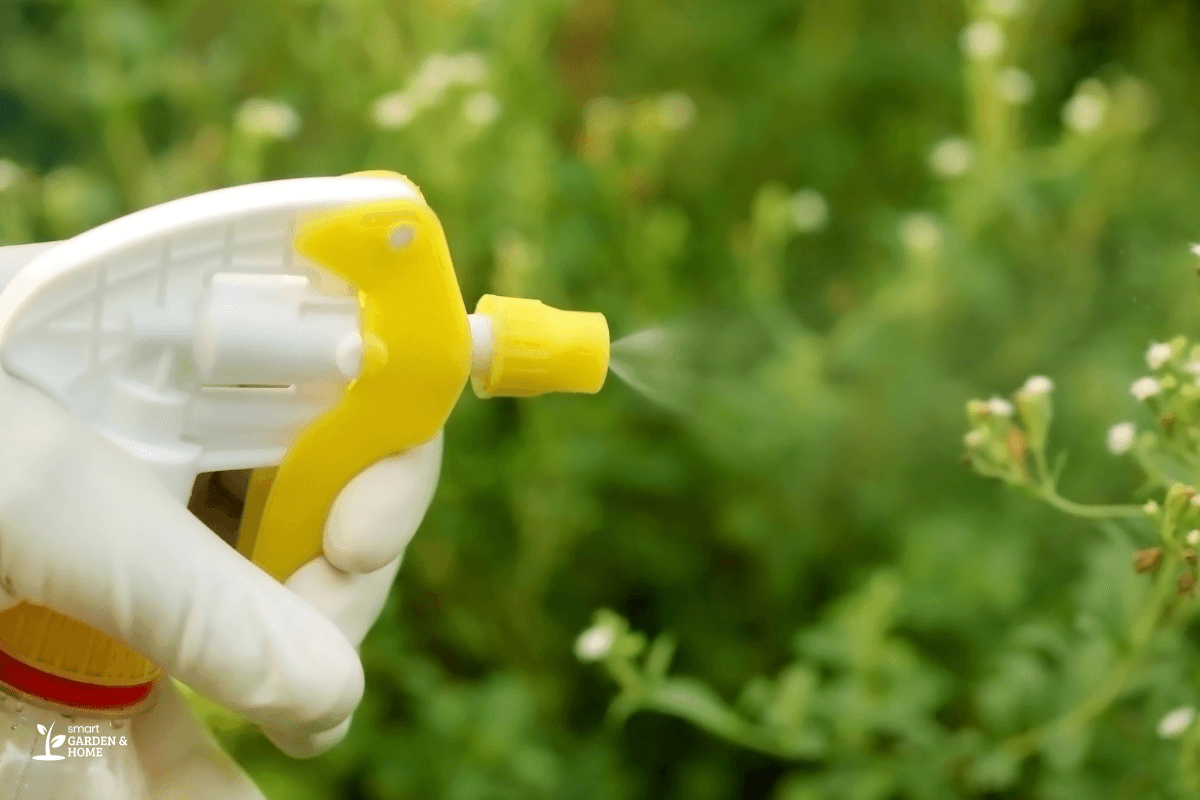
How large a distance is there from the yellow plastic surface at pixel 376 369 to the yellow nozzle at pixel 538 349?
14 mm

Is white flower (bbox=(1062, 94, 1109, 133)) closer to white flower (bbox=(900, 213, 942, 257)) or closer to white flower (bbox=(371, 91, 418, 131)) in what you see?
white flower (bbox=(900, 213, 942, 257))

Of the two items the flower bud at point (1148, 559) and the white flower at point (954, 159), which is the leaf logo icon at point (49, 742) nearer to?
the flower bud at point (1148, 559)

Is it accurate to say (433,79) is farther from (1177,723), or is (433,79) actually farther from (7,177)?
(1177,723)

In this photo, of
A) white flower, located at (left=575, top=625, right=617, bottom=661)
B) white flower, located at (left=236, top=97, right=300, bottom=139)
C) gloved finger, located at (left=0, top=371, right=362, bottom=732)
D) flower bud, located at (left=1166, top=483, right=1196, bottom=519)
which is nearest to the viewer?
gloved finger, located at (left=0, top=371, right=362, bottom=732)

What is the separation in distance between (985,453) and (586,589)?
1.10ft

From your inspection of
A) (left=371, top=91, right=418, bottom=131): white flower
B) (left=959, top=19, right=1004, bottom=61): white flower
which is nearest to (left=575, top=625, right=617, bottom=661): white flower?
(left=371, top=91, right=418, bottom=131): white flower

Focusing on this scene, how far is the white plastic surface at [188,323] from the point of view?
0.31 meters

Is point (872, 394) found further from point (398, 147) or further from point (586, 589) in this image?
point (398, 147)

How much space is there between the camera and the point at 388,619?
73 cm

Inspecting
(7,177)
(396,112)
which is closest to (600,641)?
(396,112)

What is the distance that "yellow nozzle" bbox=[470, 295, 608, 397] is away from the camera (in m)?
0.36

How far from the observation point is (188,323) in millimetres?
317

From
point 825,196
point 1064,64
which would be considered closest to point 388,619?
point 825,196

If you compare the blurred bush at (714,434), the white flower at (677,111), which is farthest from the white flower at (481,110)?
the white flower at (677,111)
